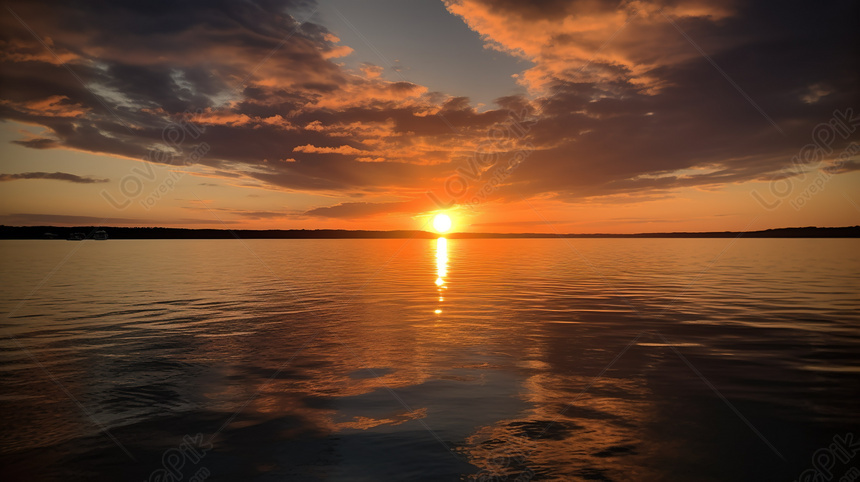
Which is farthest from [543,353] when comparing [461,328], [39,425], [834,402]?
[39,425]

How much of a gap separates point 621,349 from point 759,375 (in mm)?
4112

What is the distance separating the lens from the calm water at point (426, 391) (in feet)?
27.3

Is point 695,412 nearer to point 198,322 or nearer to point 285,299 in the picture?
point 198,322

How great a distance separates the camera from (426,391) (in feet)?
39.7
